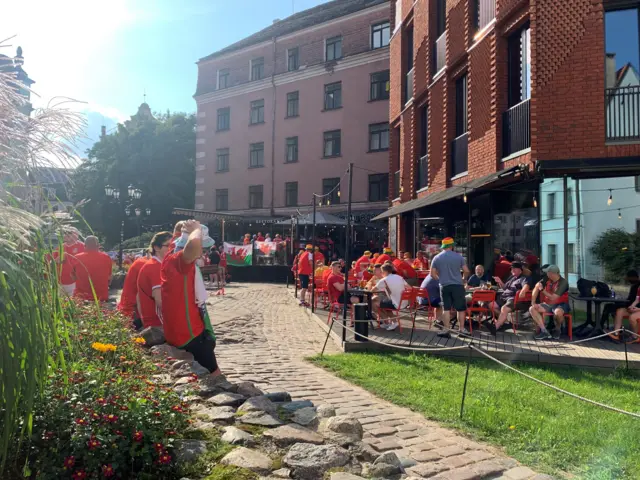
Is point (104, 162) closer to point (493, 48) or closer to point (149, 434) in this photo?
point (493, 48)

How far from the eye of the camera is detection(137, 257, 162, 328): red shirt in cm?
579

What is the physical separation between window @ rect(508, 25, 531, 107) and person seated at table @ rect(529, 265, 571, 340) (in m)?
4.45

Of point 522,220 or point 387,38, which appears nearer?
point 522,220

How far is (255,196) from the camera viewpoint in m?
36.4

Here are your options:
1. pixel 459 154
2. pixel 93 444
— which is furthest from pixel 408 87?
pixel 93 444

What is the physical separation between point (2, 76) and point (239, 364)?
17.9 ft

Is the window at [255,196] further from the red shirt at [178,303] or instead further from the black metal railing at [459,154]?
the red shirt at [178,303]

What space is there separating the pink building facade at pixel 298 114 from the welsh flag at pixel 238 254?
5693 mm

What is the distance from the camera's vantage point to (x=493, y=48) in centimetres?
1328

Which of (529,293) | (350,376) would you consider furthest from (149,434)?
(529,293)

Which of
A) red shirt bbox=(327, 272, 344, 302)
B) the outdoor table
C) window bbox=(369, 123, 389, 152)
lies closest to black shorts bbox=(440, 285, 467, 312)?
the outdoor table

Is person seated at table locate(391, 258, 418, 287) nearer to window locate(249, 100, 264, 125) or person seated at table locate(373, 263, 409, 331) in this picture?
person seated at table locate(373, 263, 409, 331)

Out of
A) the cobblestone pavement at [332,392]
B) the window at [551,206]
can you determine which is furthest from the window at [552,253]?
the cobblestone pavement at [332,392]

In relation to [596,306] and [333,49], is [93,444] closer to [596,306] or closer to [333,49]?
[596,306]
